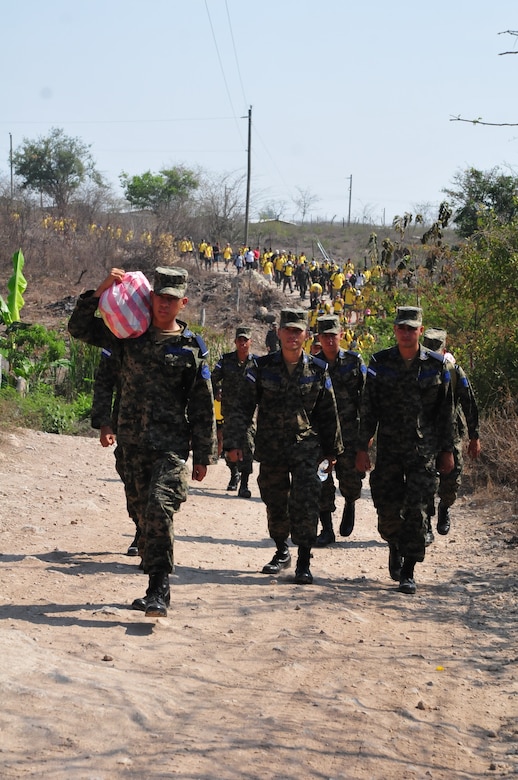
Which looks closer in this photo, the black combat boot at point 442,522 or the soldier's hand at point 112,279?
the soldier's hand at point 112,279

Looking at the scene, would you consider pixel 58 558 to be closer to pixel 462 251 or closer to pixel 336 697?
pixel 336 697

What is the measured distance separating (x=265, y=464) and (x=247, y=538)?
2.39 metres

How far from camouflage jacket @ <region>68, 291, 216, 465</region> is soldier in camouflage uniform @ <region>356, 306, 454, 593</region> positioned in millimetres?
1765

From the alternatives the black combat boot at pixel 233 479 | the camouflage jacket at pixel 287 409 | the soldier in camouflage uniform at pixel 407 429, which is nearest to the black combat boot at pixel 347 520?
the soldier in camouflage uniform at pixel 407 429

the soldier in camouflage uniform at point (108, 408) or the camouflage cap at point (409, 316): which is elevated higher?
the camouflage cap at point (409, 316)

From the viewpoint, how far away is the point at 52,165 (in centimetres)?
7531

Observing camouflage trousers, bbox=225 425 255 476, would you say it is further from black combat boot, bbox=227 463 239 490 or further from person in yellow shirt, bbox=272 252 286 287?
person in yellow shirt, bbox=272 252 286 287

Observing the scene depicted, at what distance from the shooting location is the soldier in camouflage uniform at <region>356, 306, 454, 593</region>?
7629mm

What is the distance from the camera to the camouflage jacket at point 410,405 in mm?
7641

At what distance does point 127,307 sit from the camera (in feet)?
20.4

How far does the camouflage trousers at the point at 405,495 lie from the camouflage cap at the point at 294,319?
1.16 meters

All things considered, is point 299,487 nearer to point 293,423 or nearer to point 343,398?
point 293,423

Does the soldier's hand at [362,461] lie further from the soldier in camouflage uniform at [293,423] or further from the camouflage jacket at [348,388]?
the camouflage jacket at [348,388]

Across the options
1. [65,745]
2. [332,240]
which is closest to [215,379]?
[65,745]
